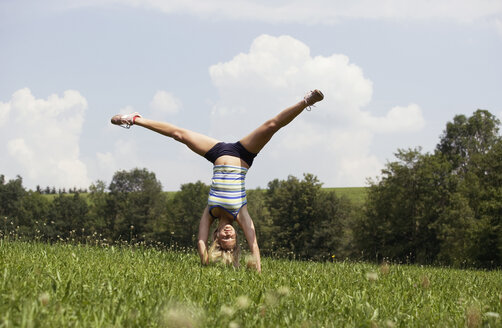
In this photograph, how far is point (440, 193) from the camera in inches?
1797

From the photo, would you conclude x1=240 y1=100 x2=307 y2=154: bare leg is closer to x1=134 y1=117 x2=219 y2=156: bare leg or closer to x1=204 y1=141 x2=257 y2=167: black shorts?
x1=204 y1=141 x2=257 y2=167: black shorts

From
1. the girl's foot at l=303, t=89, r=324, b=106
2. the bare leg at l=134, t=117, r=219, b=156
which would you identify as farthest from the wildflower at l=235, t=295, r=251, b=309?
the bare leg at l=134, t=117, r=219, b=156

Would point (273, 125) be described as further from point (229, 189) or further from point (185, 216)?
point (185, 216)

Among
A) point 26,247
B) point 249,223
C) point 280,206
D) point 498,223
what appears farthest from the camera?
point 280,206

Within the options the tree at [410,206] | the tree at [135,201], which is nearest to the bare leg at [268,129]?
the tree at [410,206]

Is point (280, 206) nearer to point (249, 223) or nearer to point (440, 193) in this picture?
point (440, 193)

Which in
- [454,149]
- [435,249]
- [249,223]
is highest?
[454,149]

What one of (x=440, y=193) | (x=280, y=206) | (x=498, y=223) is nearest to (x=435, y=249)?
(x=440, y=193)

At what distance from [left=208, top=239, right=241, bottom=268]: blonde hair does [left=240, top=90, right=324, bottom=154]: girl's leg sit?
1556 mm

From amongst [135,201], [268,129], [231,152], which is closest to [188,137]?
[231,152]

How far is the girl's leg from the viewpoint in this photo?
22.3 feet

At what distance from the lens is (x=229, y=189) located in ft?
24.2

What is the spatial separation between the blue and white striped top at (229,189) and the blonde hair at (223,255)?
532mm

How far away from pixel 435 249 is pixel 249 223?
1665 inches
